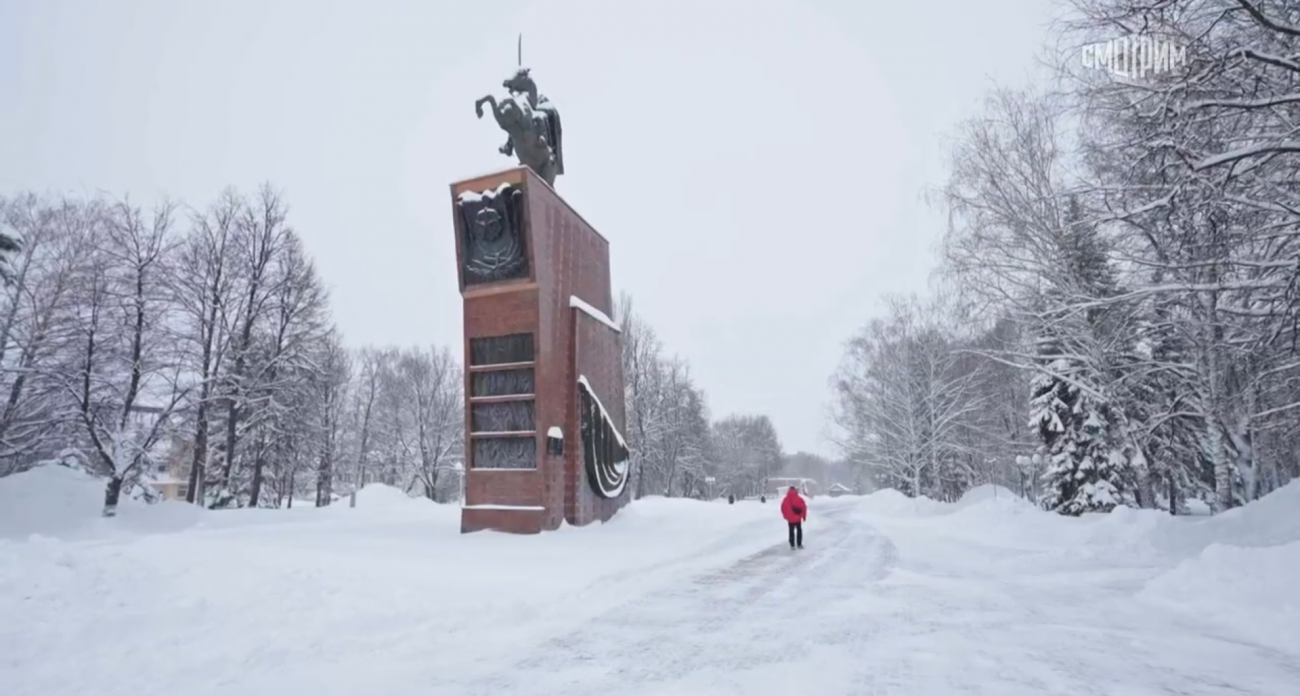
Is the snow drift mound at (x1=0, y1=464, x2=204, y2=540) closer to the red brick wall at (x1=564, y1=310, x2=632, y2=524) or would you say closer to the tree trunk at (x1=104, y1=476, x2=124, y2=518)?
the tree trunk at (x1=104, y1=476, x2=124, y2=518)

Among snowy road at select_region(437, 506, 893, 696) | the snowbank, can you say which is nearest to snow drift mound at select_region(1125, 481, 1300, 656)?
the snowbank

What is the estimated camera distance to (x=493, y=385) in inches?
599

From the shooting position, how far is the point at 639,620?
7062 millimetres

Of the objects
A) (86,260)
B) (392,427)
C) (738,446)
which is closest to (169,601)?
(86,260)

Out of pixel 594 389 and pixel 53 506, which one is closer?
pixel 53 506

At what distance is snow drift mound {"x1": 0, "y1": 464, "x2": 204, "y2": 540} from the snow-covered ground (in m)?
1.22

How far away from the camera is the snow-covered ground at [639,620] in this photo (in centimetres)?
484

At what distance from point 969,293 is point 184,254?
25.9 m

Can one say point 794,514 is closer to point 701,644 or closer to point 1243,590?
point 1243,590

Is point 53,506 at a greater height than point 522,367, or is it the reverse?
point 522,367

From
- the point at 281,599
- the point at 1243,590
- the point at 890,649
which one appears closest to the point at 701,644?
the point at 890,649

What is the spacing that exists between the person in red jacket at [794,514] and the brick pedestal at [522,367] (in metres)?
4.63

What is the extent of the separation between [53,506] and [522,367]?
972 centimetres

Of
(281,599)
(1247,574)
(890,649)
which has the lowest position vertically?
(890,649)
